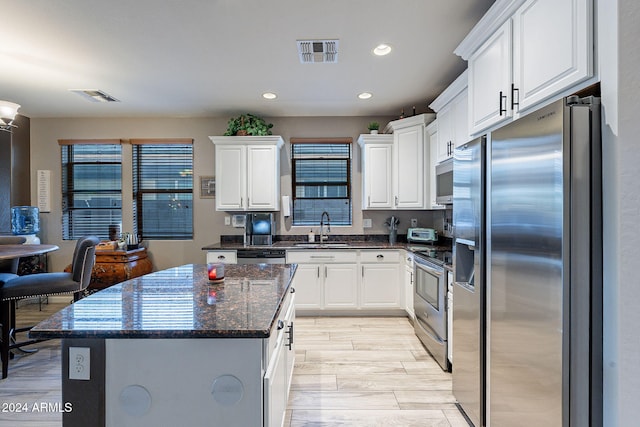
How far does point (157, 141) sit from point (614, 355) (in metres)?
5.07

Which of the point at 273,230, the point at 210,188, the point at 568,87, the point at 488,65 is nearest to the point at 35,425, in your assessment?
the point at 273,230

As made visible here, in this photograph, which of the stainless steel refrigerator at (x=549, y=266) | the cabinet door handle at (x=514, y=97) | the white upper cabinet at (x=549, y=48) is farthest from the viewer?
the cabinet door handle at (x=514, y=97)

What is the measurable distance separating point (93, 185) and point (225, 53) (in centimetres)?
326

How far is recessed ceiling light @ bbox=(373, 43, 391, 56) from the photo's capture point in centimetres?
263

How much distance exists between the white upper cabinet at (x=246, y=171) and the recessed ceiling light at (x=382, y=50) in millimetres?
1787

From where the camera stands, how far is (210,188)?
14.9ft

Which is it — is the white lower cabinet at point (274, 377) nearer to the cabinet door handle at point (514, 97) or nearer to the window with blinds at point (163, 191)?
the cabinet door handle at point (514, 97)

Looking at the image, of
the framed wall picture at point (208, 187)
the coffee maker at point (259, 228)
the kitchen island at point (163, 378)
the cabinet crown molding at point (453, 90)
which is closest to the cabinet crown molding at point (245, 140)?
the framed wall picture at point (208, 187)

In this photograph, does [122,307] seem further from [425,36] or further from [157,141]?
[157,141]

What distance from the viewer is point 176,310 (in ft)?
4.41

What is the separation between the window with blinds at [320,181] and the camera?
4.53m

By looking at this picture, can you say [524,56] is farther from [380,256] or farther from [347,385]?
[380,256]

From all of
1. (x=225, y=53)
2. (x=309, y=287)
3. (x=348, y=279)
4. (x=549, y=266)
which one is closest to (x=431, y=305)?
(x=348, y=279)

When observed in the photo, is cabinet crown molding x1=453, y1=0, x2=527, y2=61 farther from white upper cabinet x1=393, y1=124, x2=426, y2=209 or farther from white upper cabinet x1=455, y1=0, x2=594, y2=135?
white upper cabinet x1=393, y1=124, x2=426, y2=209
